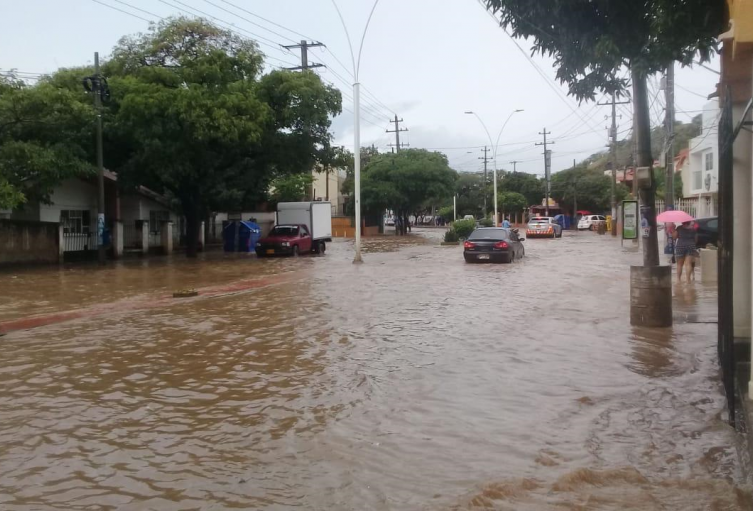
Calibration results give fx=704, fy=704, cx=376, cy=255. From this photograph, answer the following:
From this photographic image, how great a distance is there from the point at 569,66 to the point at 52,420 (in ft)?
22.2

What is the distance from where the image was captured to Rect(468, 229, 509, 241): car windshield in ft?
87.5

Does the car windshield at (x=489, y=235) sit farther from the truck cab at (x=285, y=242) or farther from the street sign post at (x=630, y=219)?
the truck cab at (x=285, y=242)

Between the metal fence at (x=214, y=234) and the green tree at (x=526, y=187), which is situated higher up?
the green tree at (x=526, y=187)

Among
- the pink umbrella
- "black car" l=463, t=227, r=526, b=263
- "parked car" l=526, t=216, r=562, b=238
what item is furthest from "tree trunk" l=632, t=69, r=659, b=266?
"parked car" l=526, t=216, r=562, b=238

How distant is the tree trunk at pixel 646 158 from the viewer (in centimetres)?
1091

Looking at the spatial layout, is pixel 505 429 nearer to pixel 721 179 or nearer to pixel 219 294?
pixel 721 179

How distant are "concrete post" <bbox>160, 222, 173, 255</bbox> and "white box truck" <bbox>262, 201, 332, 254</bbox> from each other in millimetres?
5190

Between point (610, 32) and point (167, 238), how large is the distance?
95.7ft

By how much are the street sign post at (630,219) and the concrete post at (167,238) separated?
21123mm

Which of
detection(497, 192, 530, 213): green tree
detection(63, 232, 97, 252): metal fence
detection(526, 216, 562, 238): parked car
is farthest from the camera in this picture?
detection(497, 192, 530, 213): green tree

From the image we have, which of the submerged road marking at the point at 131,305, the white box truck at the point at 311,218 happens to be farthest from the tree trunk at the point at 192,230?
the submerged road marking at the point at 131,305

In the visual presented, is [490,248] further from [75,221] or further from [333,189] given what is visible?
[333,189]

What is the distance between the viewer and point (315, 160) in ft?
105

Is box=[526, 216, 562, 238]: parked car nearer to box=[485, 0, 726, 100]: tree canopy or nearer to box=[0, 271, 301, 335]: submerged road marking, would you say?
box=[0, 271, 301, 335]: submerged road marking
